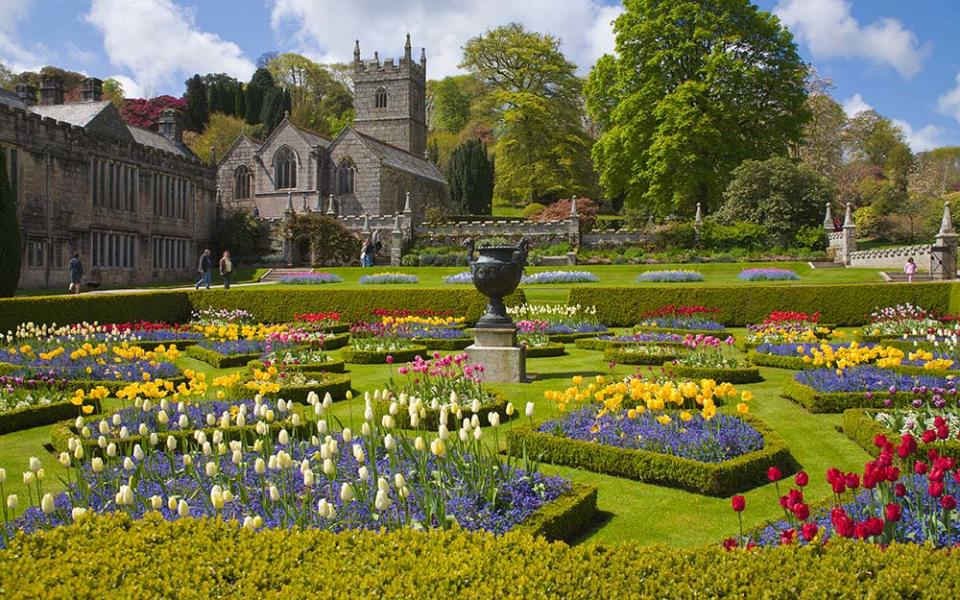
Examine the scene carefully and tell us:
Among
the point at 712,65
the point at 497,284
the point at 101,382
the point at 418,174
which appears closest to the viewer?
the point at 101,382

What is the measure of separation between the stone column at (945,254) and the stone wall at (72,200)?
34647 mm

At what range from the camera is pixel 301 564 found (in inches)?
135

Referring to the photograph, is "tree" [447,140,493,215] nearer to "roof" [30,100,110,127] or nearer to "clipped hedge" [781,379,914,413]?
"roof" [30,100,110,127]

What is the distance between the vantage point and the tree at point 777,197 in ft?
122

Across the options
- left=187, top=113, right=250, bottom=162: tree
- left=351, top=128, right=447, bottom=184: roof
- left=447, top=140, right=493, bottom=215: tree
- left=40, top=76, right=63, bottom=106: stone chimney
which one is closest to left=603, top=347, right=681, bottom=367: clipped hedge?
left=40, top=76, right=63, bottom=106: stone chimney

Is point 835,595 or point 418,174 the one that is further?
point 418,174

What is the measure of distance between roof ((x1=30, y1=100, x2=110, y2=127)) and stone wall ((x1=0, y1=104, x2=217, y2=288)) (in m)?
3.47

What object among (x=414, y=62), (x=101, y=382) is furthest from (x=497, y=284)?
(x=414, y=62)

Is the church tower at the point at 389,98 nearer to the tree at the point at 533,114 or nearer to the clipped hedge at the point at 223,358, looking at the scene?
the tree at the point at 533,114

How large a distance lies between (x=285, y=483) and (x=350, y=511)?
1.75 feet

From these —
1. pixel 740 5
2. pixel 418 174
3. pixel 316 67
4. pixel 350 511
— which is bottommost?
pixel 350 511

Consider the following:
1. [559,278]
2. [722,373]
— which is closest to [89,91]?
[559,278]

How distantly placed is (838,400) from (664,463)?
3676mm

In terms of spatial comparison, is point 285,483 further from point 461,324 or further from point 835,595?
point 461,324
